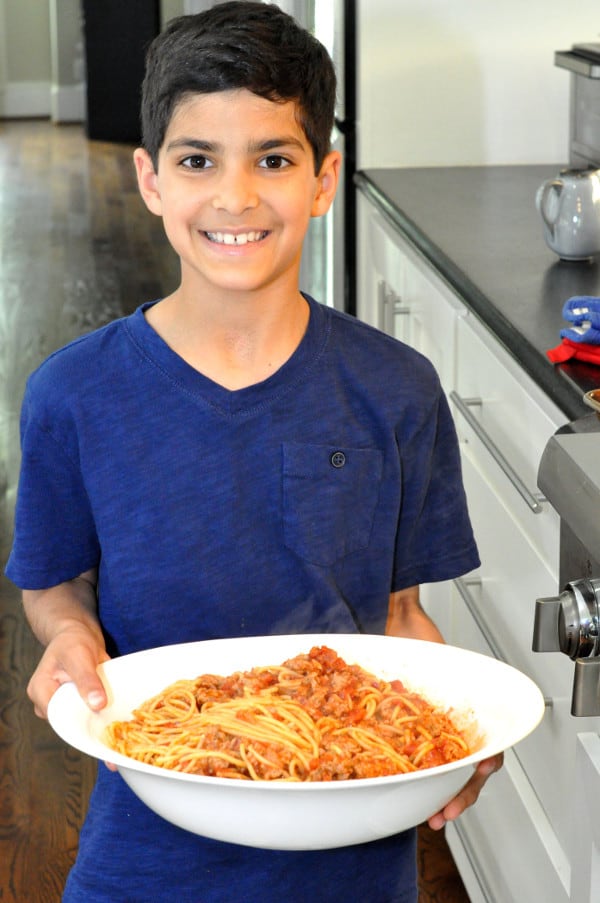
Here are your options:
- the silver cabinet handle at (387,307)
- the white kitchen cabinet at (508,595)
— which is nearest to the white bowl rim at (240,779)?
the white kitchen cabinet at (508,595)

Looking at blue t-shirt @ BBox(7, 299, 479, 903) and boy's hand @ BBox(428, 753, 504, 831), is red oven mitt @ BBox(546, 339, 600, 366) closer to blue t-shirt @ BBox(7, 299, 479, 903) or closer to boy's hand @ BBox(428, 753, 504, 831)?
blue t-shirt @ BBox(7, 299, 479, 903)

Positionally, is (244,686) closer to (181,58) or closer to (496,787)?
(181,58)

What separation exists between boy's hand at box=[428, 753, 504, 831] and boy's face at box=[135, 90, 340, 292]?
41cm

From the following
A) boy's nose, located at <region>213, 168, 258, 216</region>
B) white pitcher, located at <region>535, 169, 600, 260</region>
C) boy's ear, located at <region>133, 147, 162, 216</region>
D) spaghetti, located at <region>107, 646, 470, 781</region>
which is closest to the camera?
spaghetti, located at <region>107, 646, 470, 781</region>

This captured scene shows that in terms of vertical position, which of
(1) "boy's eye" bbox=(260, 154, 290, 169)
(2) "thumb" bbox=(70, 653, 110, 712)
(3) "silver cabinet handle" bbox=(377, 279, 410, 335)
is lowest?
(3) "silver cabinet handle" bbox=(377, 279, 410, 335)

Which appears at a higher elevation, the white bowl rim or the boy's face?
the boy's face

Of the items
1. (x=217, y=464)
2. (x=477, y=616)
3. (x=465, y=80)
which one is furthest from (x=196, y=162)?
(x=465, y=80)

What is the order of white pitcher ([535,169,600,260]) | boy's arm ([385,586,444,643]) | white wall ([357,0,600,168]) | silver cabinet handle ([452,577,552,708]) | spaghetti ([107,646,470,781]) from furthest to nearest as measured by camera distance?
white wall ([357,0,600,168]) → white pitcher ([535,169,600,260]) → silver cabinet handle ([452,577,552,708]) → boy's arm ([385,586,444,643]) → spaghetti ([107,646,470,781])

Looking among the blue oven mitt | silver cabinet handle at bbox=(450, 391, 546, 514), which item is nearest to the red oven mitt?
the blue oven mitt

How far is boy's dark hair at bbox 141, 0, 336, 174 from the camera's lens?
1042 mm

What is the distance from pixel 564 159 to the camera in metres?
3.06

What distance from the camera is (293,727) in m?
0.94

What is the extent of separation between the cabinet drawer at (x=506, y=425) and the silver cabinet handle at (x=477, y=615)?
17cm

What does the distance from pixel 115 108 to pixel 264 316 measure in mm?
8535
